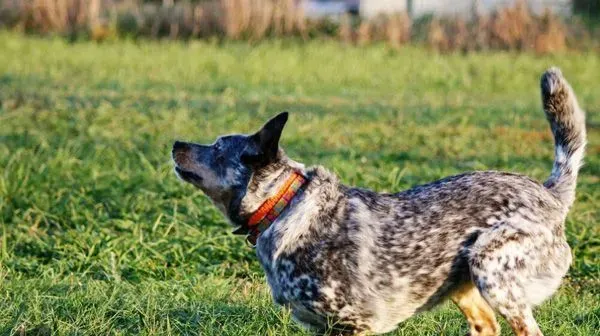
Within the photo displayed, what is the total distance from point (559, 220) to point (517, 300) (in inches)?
19.1

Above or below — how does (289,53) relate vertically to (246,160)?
below

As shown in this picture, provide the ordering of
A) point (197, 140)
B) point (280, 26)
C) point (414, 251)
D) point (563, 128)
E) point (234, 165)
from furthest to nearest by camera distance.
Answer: point (280, 26) < point (197, 140) < point (563, 128) < point (234, 165) < point (414, 251)

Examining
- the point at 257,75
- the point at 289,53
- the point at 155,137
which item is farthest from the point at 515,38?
the point at 155,137

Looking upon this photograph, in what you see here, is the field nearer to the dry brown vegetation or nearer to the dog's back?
the dog's back

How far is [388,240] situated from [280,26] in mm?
15181

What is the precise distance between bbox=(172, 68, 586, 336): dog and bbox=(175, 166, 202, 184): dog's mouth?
0.16 meters

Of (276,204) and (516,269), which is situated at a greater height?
(276,204)

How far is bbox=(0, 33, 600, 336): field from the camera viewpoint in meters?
6.14

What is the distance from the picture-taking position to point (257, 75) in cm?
1670

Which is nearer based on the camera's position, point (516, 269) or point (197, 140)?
point (516, 269)

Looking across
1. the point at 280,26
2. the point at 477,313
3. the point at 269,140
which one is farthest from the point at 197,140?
the point at 280,26

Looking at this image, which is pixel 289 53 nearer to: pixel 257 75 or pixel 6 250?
pixel 257 75

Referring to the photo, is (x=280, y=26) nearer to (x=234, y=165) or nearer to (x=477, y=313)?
(x=234, y=165)

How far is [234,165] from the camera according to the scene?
568 cm
